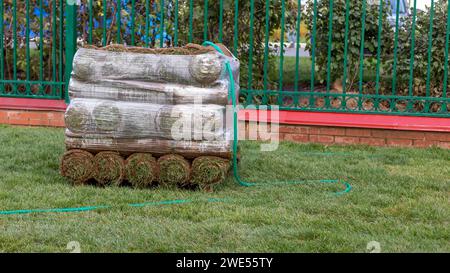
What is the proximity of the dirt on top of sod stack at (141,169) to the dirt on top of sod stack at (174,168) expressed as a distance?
0.05m

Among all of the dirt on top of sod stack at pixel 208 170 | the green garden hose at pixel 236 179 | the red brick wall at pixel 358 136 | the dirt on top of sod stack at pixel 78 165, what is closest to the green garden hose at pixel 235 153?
the green garden hose at pixel 236 179

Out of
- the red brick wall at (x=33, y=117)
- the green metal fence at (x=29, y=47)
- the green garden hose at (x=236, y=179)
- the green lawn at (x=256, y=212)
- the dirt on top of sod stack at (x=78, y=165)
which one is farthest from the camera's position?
the red brick wall at (x=33, y=117)

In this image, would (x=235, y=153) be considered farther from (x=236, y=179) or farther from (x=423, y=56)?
(x=423, y=56)

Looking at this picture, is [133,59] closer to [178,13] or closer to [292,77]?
[178,13]

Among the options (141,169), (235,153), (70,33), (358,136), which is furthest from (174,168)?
(70,33)

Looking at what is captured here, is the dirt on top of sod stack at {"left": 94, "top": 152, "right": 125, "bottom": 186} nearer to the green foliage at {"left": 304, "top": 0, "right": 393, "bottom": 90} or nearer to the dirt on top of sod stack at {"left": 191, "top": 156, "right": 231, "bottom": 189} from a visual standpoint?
the dirt on top of sod stack at {"left": 191, "top": 156, "right": 231, "bottom": 189}

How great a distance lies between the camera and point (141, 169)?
6020mm

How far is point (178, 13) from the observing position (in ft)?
29.5

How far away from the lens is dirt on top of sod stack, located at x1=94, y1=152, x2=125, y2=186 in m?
6.04

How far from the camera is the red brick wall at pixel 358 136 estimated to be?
8.22 metres

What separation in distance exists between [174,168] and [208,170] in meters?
0.26

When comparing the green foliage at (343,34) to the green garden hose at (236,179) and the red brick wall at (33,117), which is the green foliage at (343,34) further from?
the red brick wall at (33,117)

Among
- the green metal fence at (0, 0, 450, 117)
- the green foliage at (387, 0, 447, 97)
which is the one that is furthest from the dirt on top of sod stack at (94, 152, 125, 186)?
the green foliage at (387, 0, 447, 97)
